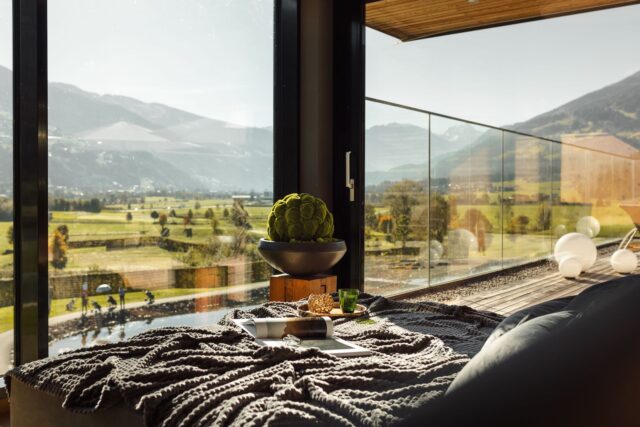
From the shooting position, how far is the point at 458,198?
3889 millimetres

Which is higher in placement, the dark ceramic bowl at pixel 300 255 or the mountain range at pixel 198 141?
the mountain range at pixel 198 141

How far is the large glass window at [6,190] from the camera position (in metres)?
2.71

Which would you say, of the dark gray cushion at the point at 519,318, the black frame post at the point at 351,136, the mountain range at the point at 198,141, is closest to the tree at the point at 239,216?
the mountain range at the point at 198,141

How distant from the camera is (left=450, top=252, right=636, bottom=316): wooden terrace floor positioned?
329 cm

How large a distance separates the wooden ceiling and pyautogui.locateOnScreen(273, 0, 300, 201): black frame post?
1.84 feet

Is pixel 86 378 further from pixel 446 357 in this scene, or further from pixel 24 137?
pixel 24 137

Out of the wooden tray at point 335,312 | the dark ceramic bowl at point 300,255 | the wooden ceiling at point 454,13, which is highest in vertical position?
the wooden ceiling at point 454,13

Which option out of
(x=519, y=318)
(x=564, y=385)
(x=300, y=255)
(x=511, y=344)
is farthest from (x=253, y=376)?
(x=300, y=255)

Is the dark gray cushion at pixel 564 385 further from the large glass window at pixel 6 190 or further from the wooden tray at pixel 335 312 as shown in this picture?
the large glass window at pixel 6 190

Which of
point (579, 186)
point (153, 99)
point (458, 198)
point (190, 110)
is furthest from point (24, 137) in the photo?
point (579, 186)

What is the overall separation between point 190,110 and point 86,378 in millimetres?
2515

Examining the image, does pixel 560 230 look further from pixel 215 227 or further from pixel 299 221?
pixel 215 227

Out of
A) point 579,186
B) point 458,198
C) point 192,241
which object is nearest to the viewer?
point 579,186

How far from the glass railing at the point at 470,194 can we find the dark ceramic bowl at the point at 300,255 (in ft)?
3.37
